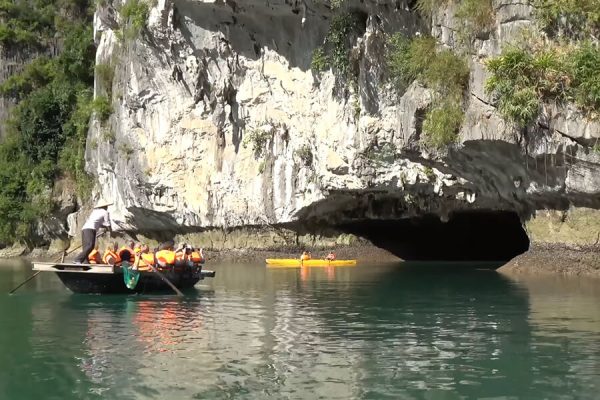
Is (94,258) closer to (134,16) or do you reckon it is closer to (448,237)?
(134,16)

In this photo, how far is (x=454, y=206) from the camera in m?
25.6

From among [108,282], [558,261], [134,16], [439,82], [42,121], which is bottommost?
[108,282]

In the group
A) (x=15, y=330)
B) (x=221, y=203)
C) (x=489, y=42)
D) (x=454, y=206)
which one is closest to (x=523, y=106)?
(x=489, y=42)

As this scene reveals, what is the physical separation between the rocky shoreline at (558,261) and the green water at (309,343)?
194cm

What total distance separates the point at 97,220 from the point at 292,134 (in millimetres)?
11145

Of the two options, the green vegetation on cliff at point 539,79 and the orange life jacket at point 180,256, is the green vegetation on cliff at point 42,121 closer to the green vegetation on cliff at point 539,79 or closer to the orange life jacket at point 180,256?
the orange life jacket at point 180,256

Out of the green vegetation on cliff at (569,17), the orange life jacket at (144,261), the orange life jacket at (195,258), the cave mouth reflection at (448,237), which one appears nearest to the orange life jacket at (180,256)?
the orange life jacket at (195,258)

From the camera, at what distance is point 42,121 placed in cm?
3862

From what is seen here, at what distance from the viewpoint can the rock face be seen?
66.2 ft

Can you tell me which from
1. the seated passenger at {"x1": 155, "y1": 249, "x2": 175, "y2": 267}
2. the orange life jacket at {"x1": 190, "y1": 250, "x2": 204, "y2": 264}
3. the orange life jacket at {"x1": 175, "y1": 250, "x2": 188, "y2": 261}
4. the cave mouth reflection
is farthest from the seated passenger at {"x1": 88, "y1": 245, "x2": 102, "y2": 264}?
the cave mouth reflection

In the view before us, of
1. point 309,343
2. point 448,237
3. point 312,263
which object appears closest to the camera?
point 309,343

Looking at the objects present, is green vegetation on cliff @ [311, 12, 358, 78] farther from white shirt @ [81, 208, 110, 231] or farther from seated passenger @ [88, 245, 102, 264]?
seated passenger @ [88, 245, 102, 264]

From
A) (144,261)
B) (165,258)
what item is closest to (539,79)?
(165,258)

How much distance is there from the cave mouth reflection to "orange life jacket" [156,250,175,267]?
12.6 meters
